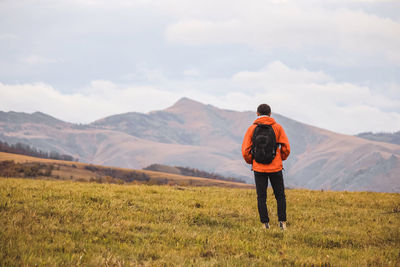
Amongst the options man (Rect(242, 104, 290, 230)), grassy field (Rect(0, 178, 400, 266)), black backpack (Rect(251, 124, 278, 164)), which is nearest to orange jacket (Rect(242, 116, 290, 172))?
man (Rect(242, 104, 290, 230))

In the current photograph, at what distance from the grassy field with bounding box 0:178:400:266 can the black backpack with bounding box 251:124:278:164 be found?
80.1 inches

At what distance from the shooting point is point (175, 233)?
987 cm

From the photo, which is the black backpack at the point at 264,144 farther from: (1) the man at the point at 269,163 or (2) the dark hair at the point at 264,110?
(2) the dark hair at the point at 264,110

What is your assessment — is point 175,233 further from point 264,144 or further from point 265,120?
point 265,120

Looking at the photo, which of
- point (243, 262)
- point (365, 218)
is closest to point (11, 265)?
point (243, 262)

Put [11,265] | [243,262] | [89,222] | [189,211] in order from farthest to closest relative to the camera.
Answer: [189,211], [89,222], [243,262], [11,265]

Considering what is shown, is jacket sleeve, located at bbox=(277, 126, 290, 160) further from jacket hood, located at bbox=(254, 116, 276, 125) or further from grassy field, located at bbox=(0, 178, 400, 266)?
grassy field, located at bbox=(0, 178, 400, 266)

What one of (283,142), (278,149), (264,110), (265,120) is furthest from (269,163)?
(264,110)

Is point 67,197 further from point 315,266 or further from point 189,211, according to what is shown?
point 315,266

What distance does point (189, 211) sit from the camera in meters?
13.0

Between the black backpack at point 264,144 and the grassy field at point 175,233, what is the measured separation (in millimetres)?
2034

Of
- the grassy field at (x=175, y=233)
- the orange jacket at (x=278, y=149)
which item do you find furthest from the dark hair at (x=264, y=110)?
the grassy field at (x=175, y=233)

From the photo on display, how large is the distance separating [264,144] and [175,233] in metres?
3.46

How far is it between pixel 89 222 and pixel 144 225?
1448 mm
